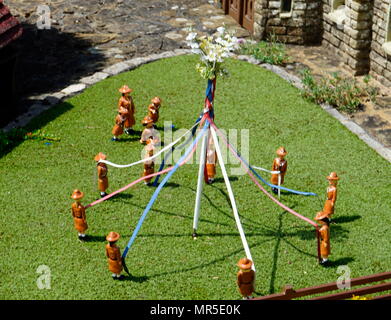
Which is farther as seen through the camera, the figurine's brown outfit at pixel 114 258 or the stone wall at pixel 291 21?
the stone wall at pixel 291 21

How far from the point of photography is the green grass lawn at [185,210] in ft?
26.0

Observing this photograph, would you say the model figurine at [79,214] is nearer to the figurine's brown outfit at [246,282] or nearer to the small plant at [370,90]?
the figurine's brown outfit at [246,282]

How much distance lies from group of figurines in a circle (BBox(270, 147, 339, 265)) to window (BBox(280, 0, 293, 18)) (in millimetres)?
6582

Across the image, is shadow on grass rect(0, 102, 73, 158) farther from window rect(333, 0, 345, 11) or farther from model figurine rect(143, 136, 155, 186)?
window rect(333, 0, 345, 11)

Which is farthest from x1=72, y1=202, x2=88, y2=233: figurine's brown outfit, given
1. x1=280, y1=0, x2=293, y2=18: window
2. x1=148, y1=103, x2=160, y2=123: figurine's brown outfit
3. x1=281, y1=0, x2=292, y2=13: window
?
x1=281, y1=0, x2=292, y2=13: window

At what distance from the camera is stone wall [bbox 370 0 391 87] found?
42.0 feet

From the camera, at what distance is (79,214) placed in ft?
27.1

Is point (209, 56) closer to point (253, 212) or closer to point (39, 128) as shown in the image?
point (253, 212)

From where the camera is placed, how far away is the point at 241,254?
832 centimetres

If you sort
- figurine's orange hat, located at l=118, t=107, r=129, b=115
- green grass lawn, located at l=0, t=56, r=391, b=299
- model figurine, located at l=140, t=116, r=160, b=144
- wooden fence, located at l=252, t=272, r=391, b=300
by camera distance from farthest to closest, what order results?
figurine's orange hat, located at l=118, t=107, r=129, b=115 → model figurine, located at l=140, t=116, r=160, b=144 → green grass lawn, located at l=0, t=56, r=391, b=299 → wooden fence, located at l=252, t=272, r=391, b=300

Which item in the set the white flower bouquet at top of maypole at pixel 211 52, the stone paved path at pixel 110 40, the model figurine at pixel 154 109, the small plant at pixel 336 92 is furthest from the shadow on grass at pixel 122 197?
the small plant at pixel 336 92

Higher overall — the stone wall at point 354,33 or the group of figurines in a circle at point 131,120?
the stone wall at point 354,33

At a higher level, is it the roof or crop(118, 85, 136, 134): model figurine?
the roof

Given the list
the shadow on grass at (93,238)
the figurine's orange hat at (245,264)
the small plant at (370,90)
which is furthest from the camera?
the small plant at (370,90)
